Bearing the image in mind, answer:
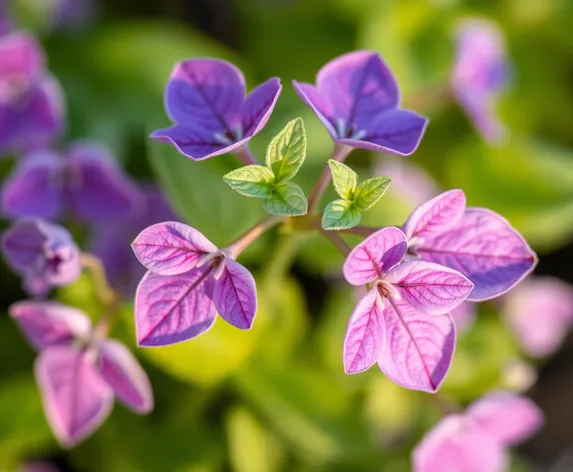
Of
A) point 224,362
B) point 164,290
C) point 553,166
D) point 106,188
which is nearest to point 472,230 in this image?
point 164,290

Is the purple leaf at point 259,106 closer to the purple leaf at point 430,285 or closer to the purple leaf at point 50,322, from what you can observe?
the purple leaf at point 430,285

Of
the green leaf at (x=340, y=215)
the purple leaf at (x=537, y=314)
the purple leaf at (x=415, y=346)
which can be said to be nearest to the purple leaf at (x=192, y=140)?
the green leaf at (x=340, y=215)

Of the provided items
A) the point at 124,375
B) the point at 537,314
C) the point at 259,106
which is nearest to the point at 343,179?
the point at 259,106

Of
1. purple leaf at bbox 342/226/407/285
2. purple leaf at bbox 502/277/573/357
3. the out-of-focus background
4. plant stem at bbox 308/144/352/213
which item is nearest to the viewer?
purple leaf at bbox 342/226/407/285

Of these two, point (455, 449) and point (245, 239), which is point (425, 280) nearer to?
point (245, 239)

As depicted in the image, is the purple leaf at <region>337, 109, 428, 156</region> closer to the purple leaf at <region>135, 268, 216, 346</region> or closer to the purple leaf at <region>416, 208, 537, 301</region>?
the purple leaf at <region>416, 208, 537, 301</region>

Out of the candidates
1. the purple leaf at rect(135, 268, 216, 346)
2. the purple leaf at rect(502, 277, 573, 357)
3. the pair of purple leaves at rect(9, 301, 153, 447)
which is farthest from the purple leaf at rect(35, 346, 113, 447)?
the purple leaf at rect(502, 277, 573, 357)

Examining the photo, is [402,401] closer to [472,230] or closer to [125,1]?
[472,230]
